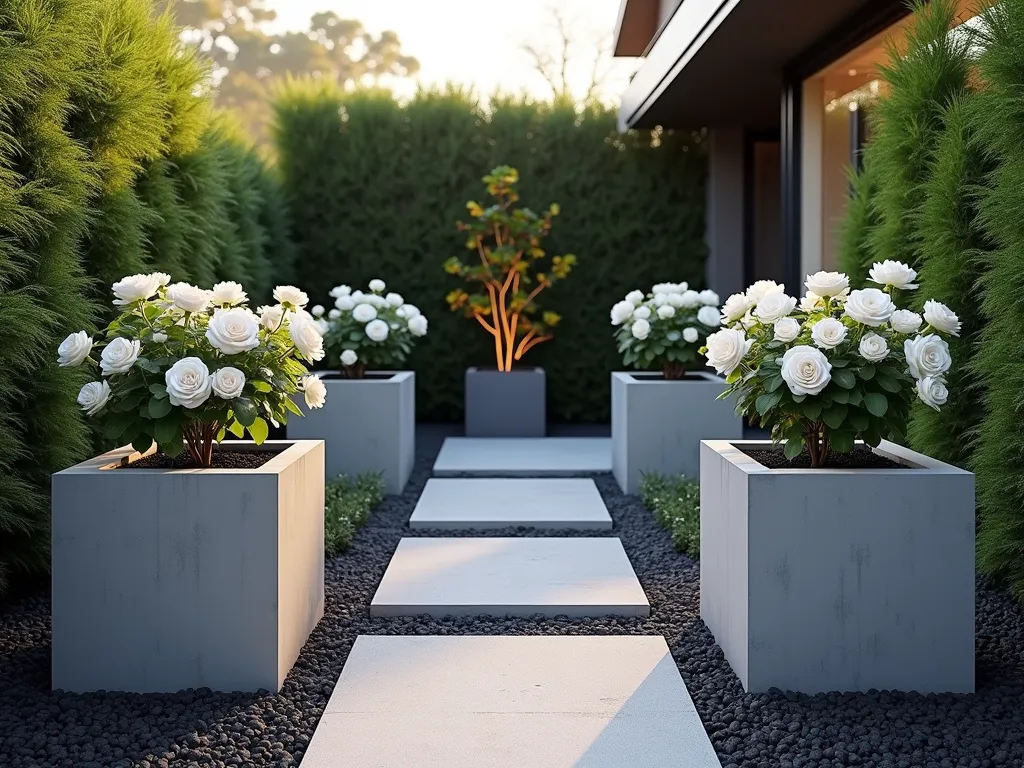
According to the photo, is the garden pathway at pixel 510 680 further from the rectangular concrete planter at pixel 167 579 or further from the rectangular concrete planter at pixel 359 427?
the rectangular concrete planter at pixel 359 427

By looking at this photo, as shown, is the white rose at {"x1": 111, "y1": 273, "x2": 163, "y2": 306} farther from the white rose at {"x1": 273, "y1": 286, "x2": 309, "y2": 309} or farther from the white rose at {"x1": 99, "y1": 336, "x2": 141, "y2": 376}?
the white rose at {"x1": 273, "y1": 286, "x2": 309, "y2": 309}

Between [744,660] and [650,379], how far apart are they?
3870mm

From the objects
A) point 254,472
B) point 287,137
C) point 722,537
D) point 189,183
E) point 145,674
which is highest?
point 287,137

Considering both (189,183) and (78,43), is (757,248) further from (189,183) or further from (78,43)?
(78,43)

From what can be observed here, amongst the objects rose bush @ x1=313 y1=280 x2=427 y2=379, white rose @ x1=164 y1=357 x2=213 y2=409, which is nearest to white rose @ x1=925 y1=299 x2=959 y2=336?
white rose @ x1=164 y1=357 x2=213 y2=409

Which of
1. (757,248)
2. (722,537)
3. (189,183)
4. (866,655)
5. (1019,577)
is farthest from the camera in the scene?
(757,248)

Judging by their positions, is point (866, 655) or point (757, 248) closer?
point (866, 655)

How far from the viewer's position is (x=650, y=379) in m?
6.79

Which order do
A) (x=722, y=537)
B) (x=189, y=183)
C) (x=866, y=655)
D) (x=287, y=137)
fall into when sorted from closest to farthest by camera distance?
(x=866, y=655) → (x=722, y=537) → (x=189, y=183) → (x=287, y=137)

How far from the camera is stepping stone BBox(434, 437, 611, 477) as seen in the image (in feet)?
22.7

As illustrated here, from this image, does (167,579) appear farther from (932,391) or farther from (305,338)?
(932,391)

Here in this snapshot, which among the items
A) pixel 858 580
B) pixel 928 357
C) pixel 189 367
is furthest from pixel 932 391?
pixel 189 367

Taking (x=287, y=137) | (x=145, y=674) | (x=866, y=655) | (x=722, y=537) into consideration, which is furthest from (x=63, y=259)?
(x=287, y=137)

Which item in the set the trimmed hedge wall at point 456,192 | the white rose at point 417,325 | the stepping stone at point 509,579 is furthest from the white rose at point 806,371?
the trimmed hedge wall at point 456,192
